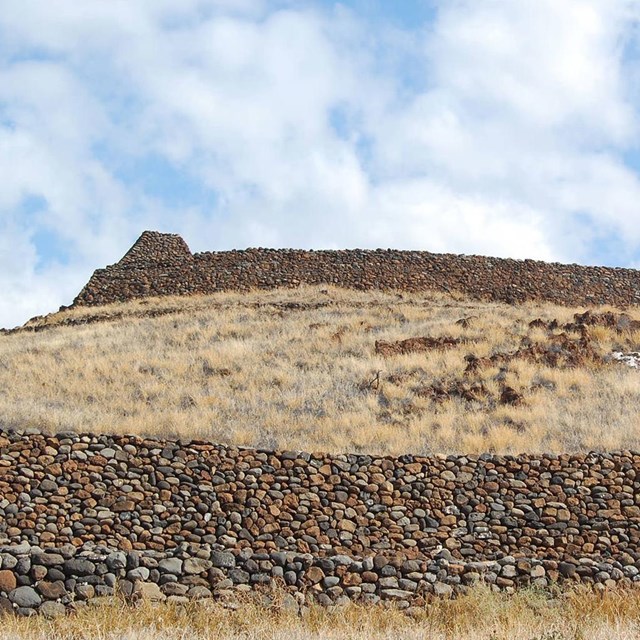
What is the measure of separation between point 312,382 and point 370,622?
34.0ft

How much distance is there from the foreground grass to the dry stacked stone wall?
162cm

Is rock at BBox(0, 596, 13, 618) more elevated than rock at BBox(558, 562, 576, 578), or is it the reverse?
rock at BBox(558, 562, 576, 578)

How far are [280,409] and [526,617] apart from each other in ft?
29.1

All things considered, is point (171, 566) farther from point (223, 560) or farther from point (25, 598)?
point (25, 598)

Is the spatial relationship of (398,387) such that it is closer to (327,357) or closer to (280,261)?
(327,357)

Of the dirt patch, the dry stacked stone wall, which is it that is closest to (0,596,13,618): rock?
the dry stacked stone wall

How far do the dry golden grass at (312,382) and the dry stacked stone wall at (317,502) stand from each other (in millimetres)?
1094

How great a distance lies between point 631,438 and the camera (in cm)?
1521

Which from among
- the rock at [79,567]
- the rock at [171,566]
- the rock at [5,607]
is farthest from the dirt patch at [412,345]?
the rock at [5,607]

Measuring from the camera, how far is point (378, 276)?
32.0m

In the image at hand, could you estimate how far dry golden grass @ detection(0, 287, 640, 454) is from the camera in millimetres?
15547

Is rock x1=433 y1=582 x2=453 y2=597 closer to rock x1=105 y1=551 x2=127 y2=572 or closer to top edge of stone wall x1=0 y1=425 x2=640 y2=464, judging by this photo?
rock x1=105 y1=551 x2=127 y2=572

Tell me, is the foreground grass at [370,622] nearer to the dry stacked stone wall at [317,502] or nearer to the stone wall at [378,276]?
the dry stacked stone wall at [317,502]

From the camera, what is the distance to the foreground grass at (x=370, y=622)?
8320 millimetres
